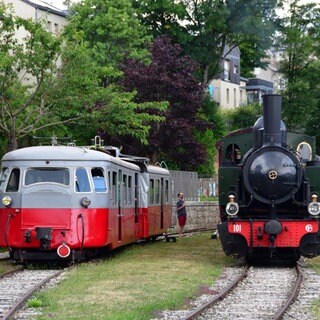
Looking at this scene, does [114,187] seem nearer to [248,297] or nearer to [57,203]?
[57,203]

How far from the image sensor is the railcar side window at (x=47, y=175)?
65.6 feet

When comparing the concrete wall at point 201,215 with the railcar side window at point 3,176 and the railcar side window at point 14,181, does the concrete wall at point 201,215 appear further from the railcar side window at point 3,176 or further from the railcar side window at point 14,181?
the railcar side window at point 14,181

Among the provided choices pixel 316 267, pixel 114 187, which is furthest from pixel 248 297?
pixel 114 187

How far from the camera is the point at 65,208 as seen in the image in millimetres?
19516

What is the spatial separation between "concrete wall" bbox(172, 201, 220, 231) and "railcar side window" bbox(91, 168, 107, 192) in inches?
652

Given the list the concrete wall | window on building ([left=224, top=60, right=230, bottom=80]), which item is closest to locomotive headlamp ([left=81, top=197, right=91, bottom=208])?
the concrete wall

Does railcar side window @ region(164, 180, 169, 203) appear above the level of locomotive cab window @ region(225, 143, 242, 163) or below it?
below

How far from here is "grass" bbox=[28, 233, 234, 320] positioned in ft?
42.9

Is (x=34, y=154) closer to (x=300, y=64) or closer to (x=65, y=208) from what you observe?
(x=65, y=208)

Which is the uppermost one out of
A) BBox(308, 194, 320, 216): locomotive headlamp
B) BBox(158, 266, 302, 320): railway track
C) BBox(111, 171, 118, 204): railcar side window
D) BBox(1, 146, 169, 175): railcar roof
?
BBox(1, 146, 169, 175): railcar roof

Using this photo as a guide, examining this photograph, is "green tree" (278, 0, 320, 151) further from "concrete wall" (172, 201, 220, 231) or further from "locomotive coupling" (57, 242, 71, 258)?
"locomotive coupling" (57, 242, 71, 258)

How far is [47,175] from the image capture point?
65.9 ft

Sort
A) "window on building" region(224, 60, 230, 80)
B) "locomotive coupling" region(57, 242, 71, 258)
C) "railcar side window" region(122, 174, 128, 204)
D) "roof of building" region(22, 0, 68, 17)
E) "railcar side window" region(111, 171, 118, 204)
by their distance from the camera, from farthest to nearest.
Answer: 1. "window on building" region(224, 60, 230, 80)
2. "roof of building" region(22, 0, 68, 17)
3. "railcar side window" region(122, 174, 128, 204)
4. "railcar side window" region(111, 171, 118, 204)
5. "locomotive coupling" region(57, 242, 71, 258)

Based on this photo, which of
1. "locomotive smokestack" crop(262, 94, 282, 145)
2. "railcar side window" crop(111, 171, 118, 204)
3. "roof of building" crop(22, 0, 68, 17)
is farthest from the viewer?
"roof of building" crop(22, 0, 68, 17)
